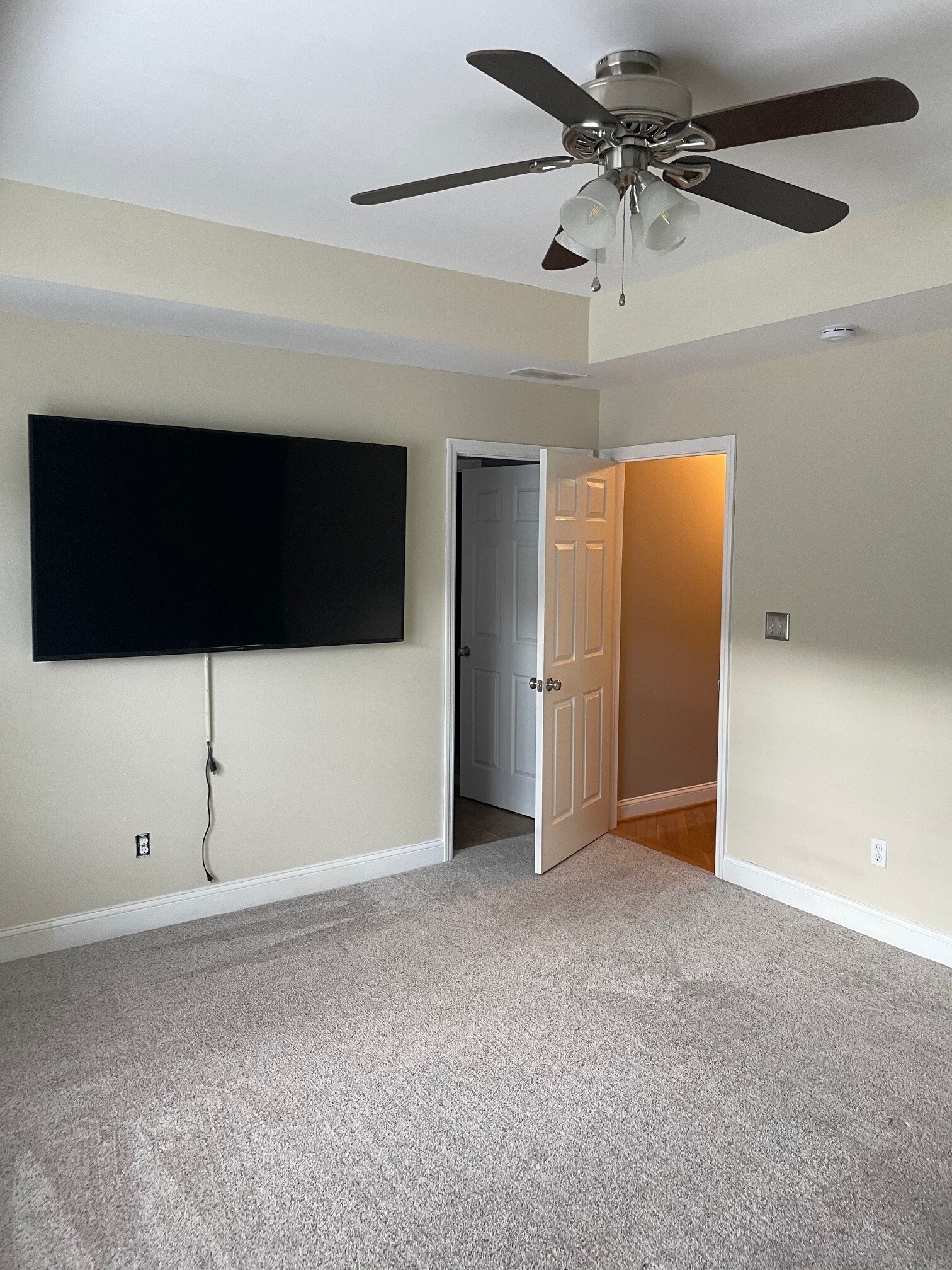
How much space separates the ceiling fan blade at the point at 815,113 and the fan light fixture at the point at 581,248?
1.03 feet

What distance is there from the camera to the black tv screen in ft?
11.1

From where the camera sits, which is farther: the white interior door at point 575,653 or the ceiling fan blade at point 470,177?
the white interior door at point 575,653

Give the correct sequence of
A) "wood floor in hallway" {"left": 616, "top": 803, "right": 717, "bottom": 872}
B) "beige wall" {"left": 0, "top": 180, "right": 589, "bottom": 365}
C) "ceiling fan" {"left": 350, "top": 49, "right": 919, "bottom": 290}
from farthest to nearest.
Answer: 1. "wood floor in hallway" {"left": 616, "top": 803, "right": 717, "bottom": 872}
2. "beige wall" {"left": 0, "top": 180, "right": 589, "bottom": 365}
3. "ceiling fan" {"left": 350, "top": 49, "right": 919, "bottom": 290}

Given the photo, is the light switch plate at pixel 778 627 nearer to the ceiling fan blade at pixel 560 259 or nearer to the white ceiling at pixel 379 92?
the white ceiling at pixel 379 92

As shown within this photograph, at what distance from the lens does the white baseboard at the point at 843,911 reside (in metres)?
3.63

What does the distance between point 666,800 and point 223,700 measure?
286 cm

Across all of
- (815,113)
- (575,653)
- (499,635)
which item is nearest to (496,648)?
(499,635)

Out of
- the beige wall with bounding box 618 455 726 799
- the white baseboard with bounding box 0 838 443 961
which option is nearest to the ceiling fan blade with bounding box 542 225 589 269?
the beige wall with bounding box 618 455 726 799

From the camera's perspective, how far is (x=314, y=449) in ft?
13.0

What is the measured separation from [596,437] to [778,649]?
1.61 metres

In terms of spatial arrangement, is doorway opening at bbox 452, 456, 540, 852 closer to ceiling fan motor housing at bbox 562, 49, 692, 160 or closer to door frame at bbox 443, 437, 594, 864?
door frame at bbox 443, 437, 594, 864

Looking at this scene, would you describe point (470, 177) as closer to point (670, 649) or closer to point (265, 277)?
point (265, 277)

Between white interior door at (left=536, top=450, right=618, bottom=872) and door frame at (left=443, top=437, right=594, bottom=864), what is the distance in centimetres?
21

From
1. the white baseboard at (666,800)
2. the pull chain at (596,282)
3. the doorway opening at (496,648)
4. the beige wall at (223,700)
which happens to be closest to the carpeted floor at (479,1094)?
the beige wall at (223,700)
